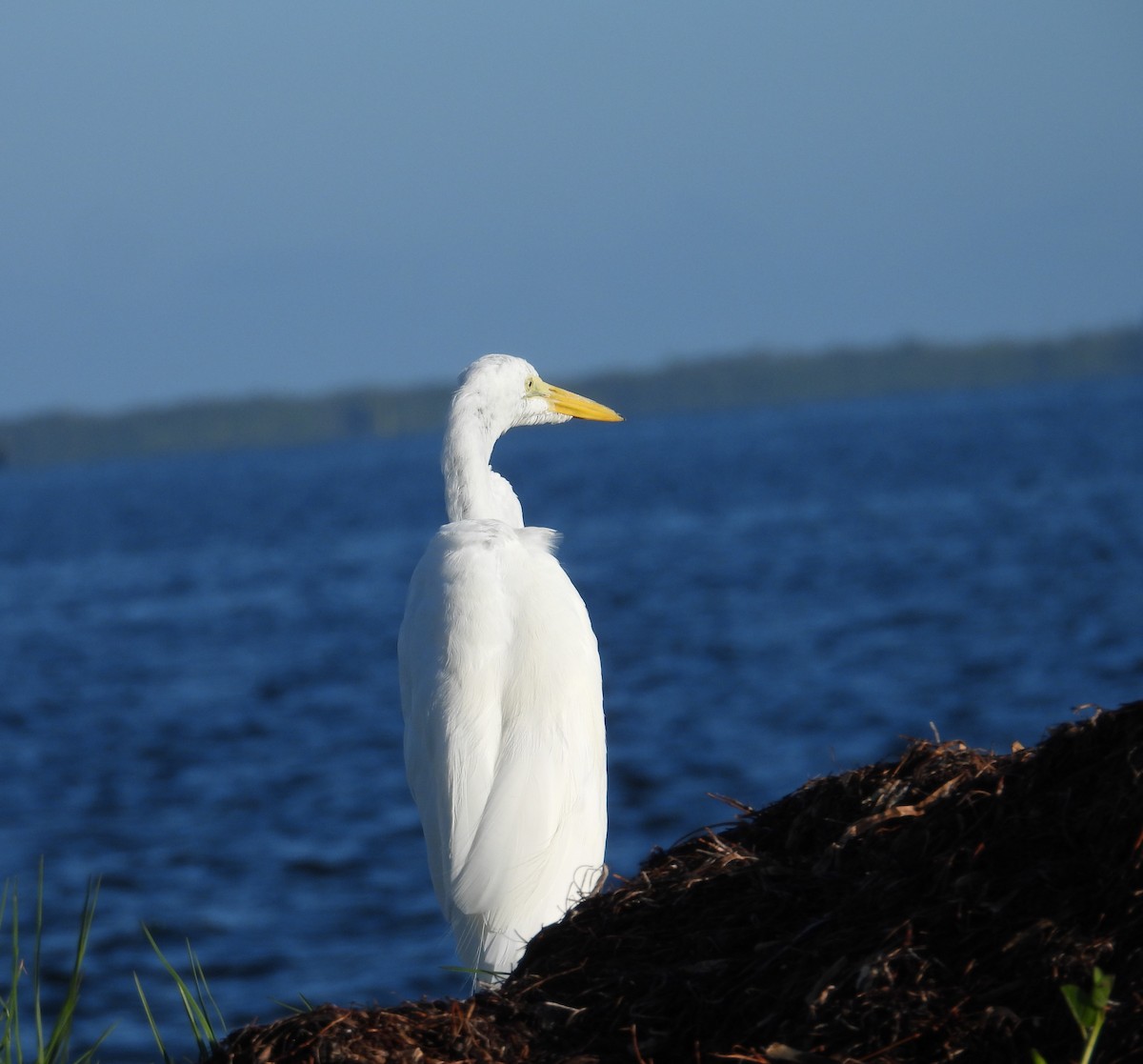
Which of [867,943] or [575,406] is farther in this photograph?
[575,406]

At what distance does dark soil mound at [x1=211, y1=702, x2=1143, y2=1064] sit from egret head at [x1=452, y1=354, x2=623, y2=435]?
118 inches

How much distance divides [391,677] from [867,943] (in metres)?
24.3

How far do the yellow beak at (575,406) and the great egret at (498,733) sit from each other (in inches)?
48.4

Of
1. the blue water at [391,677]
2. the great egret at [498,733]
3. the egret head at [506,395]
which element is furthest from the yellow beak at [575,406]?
the blue water at [391,677]

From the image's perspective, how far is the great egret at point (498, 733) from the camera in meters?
4.99

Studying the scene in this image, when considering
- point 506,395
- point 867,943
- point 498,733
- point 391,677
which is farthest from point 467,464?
point 391,677

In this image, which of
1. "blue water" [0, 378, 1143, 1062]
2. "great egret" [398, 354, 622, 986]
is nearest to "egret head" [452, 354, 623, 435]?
"great egret" [398, 354, 622, 986]

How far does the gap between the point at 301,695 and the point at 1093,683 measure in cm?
1360

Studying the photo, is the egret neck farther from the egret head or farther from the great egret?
the great egret

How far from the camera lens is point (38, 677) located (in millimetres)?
29594

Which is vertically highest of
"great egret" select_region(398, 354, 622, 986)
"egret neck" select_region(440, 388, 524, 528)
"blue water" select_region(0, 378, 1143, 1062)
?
"egret neck" select_region(440, 388, 524, 528)

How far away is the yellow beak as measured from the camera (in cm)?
643

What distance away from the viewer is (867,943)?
8.89 ft

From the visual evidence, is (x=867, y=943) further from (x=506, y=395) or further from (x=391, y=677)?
(x=391, y=677)
